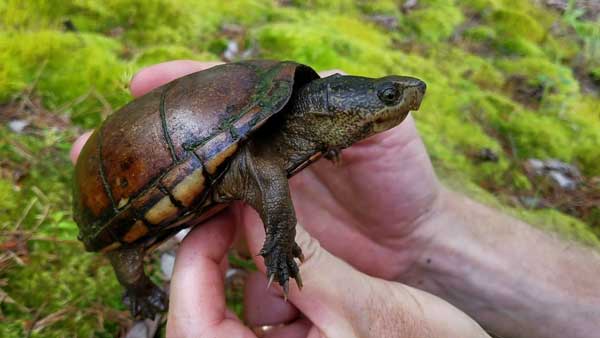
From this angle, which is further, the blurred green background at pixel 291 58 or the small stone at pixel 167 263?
the small stone at pixel 167 263

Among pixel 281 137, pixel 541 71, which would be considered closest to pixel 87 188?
pixel 281 137

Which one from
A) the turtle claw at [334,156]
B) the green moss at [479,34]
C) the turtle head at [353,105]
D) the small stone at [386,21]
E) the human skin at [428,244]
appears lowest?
the human skin at [428,244]

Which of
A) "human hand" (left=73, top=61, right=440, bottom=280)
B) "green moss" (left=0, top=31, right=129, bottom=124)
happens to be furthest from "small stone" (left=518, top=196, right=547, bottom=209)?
"green moss" (left=0, top=31, right=129, bottom=124)

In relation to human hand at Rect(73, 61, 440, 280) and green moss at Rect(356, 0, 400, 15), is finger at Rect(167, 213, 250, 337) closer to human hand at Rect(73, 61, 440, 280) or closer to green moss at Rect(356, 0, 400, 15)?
human hand at Rect(73, 61, 440, 280)

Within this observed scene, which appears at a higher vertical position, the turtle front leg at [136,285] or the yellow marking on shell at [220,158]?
the yellow marking on shell at [220,158]

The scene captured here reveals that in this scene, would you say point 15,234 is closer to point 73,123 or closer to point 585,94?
point 73,123

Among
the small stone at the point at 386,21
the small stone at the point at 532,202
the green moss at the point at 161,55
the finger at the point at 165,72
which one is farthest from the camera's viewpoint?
the small stone at the point at 386,21

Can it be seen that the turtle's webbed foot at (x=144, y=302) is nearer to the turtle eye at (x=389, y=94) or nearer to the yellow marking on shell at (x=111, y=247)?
the yellow marking on shell at (x=111, y=247)

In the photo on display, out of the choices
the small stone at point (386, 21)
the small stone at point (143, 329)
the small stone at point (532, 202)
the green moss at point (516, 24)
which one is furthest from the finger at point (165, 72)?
the green moss at point (516, 24)
